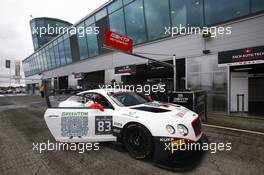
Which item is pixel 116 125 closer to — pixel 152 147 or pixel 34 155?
pixel 152 147

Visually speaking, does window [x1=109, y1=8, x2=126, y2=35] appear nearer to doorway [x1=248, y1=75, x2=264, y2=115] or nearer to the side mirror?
the side mirror

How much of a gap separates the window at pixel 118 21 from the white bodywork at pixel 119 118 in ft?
39.9

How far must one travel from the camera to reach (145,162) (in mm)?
3111

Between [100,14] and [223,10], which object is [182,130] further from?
[100,14]

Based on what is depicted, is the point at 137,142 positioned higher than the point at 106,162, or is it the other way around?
the point at 137,142

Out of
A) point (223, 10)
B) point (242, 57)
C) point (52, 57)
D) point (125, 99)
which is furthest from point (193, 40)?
point (52, 57)

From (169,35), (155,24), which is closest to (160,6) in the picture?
(155,24)

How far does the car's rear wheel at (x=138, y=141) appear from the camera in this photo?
10.1 feet

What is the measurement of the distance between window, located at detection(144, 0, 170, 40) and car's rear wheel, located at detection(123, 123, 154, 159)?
404 inches

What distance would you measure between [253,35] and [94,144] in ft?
31.8

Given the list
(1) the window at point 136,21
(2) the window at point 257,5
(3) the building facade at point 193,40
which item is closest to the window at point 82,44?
(3) the building facade at point 193,40

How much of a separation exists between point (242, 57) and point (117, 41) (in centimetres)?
670

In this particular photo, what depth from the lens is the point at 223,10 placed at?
9000 millimetres

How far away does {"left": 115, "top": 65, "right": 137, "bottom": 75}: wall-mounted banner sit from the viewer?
13719 mm
